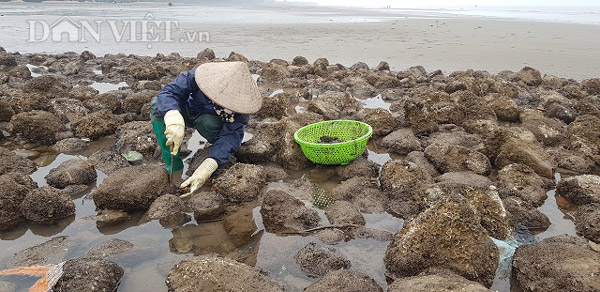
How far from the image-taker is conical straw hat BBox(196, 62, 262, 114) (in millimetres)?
4086

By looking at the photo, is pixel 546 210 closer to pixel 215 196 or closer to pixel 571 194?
pixel 571 194

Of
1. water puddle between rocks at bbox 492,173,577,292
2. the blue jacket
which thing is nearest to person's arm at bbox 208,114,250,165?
the blue jacket

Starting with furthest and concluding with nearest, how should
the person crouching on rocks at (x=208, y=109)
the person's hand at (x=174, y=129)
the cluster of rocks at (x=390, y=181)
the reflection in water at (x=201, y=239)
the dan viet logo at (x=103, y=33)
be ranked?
1. the dan viet logo at (x=103, y=33)
2. the person crouching on rocks at (x=208, y=109)
3. the person's hand at (x=174, y=129)
4. the reflection in water at (x=201, y=239)
5. the cluster of rocks at (x=390, y=181)

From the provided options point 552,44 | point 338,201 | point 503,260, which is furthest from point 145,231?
point 552,44

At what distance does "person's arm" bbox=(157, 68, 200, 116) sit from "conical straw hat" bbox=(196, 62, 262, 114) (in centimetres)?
22

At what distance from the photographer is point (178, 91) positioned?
4383 millimetres

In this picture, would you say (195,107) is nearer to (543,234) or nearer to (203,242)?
(203,242)

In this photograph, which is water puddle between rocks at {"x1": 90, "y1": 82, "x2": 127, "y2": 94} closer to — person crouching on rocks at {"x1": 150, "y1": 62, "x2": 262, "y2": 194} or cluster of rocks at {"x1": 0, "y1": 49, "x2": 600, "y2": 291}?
cluster of rocks at {"x1": 0, "y1": 49, "x2": 600, "y2": 291}

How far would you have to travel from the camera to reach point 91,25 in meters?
24.0

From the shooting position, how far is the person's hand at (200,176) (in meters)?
4.00

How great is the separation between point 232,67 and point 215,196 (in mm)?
1312

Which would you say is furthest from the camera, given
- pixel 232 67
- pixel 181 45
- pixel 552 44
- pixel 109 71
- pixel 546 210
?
pixel 181 45

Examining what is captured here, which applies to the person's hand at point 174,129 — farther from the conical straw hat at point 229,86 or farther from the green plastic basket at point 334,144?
the green plastic basket at point 334,144

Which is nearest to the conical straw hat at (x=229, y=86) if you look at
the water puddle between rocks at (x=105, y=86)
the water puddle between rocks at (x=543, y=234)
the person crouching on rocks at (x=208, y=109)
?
the person crouching on rocks at (x=208, y=109)
